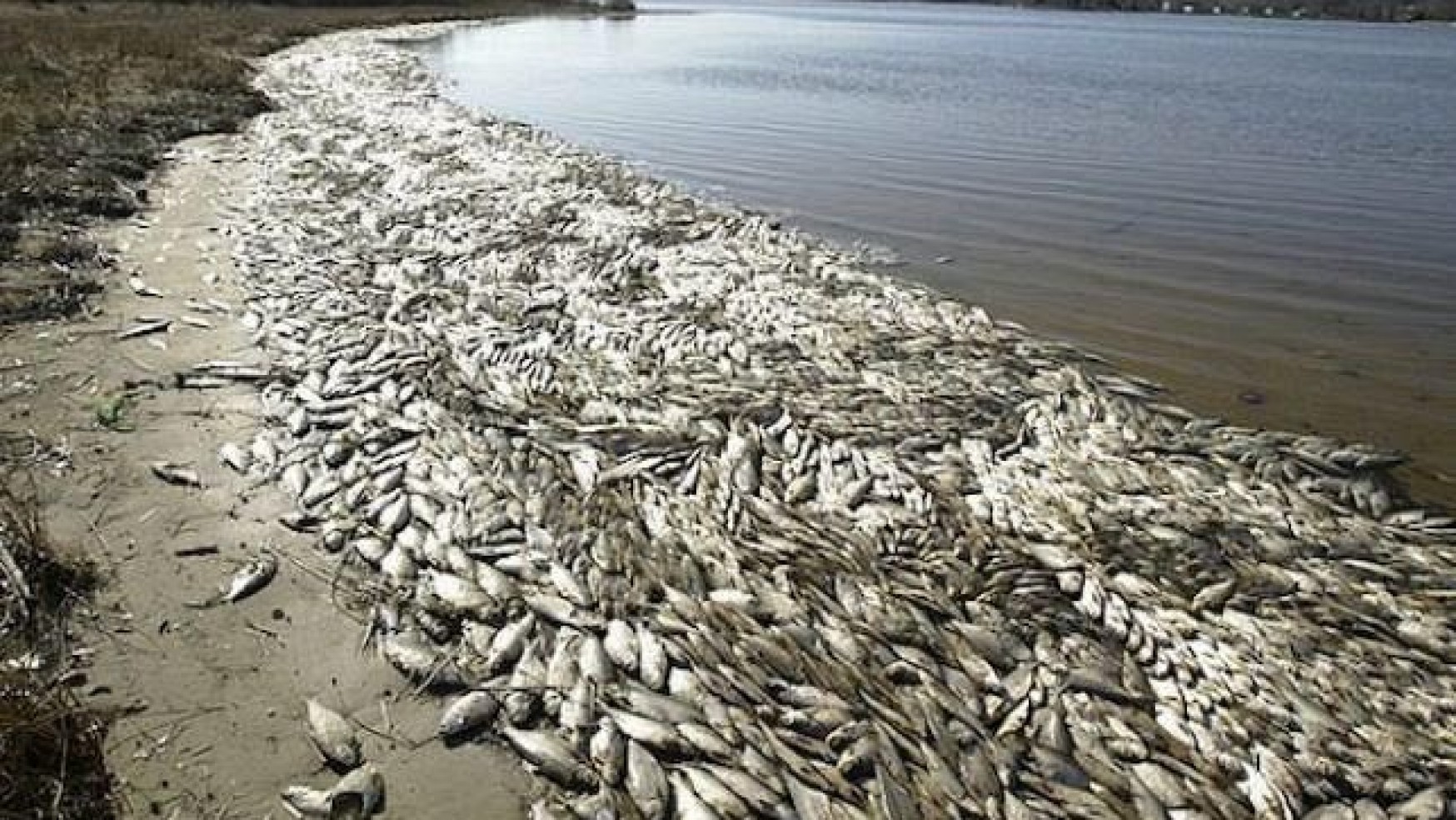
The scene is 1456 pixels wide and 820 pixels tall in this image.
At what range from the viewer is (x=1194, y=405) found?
30.5 ft

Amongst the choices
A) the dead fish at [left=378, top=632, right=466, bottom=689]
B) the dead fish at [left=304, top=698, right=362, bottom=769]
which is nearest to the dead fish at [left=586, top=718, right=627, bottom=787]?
the dead fish at [left=378, top=632, right=466, bottom=689]

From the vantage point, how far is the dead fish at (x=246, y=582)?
571 centimetres

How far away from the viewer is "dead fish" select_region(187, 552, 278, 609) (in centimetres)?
571

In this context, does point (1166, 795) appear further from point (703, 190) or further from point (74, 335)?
point (703, 190)

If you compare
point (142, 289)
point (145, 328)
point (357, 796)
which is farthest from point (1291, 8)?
point (357, 796)

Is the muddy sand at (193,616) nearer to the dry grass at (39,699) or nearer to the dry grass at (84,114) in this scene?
the dry grass at (39,699)

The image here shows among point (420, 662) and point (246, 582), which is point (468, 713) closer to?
point (420, 662)

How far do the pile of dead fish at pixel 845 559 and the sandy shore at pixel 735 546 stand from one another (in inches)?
1.2

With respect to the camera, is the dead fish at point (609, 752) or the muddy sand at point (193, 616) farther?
the muddy sand at point (193, 616)

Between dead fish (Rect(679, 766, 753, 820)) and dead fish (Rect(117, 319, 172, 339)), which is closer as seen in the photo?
dead fish (Rect(679, 766, 753, 820))

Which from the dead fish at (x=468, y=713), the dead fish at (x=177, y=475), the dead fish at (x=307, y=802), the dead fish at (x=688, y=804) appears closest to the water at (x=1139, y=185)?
the dead fish at (x=688, y=804)

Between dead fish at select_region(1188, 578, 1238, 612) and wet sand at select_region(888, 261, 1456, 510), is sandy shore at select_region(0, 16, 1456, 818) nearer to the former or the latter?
dead fish at select_region(1188, 578, 1238, 612)

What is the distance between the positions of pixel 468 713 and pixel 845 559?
263 centimetres

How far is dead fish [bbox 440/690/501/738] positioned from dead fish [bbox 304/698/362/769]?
17.7 inches
